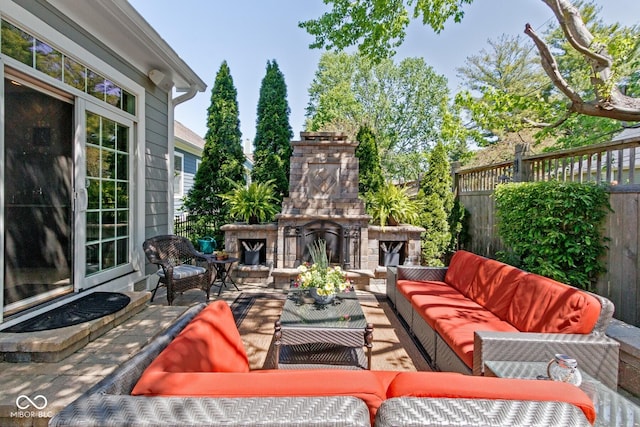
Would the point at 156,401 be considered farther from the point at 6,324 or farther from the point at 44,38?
the point at 44,38

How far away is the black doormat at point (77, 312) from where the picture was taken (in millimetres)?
2717

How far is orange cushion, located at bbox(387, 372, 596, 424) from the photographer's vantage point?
3.69 feet

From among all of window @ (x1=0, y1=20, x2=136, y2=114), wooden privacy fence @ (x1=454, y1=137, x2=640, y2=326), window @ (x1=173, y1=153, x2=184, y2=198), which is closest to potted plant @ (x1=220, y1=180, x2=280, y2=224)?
window @ (x1=0, y1=20, x2=136, y2=114)

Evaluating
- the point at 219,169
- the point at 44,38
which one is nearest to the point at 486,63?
the point at 219,169

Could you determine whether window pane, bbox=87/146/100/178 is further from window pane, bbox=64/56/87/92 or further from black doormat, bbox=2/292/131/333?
black doormat, bbox=2/292/131/333

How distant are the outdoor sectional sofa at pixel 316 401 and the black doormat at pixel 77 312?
1990 millimetres

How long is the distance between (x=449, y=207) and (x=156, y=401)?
674cm

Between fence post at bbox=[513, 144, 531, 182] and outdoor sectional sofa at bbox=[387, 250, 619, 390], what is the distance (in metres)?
1.67

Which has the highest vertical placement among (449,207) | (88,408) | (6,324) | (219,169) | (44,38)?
(44,38)

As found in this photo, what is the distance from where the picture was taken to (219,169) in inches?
292

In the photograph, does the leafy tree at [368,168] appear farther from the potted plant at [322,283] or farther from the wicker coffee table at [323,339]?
the wicker coffee table at [323,339]

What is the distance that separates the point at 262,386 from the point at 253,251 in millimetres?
5028

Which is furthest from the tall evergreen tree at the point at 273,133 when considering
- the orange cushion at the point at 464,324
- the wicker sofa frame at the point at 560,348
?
the wicker sofa frame at the point at 560,348

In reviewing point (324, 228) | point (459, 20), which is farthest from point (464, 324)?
point (459, 20)
